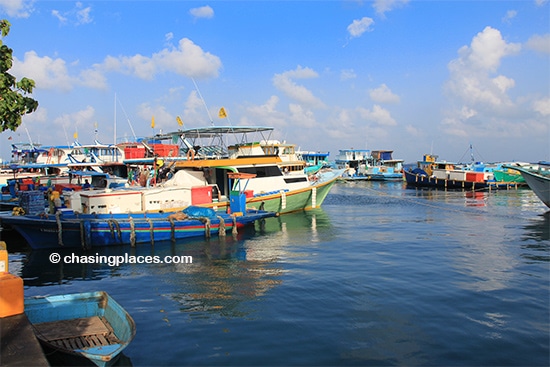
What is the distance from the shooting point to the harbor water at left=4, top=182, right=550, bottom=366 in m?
8.07

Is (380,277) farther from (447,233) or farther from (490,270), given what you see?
(447,233)

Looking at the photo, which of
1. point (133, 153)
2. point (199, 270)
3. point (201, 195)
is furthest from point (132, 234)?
point (133, 153)

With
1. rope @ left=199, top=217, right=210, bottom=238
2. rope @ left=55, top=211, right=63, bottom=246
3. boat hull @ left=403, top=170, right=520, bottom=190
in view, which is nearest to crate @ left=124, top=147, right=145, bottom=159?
rope @ left=199, top=217, right=210, bottom=238

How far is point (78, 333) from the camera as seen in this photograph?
775 centimetres

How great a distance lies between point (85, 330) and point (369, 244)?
13.0 meters

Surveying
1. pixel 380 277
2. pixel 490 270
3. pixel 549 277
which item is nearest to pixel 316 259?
pixel 380 277

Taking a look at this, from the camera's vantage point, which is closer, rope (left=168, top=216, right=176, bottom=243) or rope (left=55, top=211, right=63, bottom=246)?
rope (left=55, top=211, right=63, bottom=246)

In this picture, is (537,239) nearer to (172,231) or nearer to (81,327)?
(172,231)

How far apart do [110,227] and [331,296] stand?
398 inches

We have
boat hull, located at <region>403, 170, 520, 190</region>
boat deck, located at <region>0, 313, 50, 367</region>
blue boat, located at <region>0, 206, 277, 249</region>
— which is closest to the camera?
boat deck, located at <region>0, 313, 50, 367</region>

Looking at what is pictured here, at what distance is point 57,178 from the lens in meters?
30.3

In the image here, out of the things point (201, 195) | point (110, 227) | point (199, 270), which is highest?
point (201, 195)

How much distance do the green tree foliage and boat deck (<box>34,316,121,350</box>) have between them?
3.82 m

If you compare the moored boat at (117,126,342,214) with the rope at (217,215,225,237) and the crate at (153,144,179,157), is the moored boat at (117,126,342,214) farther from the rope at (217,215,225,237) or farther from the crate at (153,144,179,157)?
the crate at (153,144,179,157)
